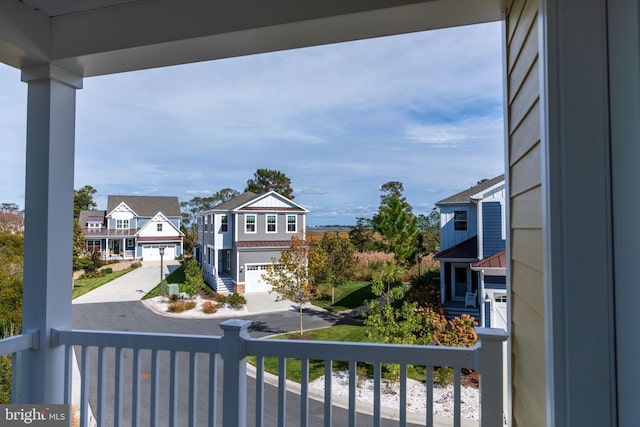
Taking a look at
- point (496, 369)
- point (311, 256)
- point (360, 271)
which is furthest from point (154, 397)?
point (496, 369)

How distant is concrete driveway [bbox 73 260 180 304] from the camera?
2031 millimetres

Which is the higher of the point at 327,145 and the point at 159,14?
the point at 159,14

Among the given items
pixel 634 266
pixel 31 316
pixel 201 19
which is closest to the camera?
pixel 634 266

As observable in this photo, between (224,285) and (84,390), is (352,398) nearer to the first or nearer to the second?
(224,285)

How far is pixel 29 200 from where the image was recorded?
175 cm

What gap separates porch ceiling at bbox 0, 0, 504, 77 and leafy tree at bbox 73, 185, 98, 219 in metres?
0.71

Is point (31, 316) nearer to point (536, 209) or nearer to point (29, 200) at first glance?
point (29, 200)

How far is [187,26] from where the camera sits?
5.14ft

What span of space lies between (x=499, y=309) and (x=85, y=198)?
239 centimetres

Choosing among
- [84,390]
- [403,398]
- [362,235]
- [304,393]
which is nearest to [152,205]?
[84,390]

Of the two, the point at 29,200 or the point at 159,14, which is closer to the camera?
the point at 159,14

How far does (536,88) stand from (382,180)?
40.8 inches

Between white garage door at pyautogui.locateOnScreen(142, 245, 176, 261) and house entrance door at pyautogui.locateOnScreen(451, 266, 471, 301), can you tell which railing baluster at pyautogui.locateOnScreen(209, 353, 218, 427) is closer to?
white garage door at pyautogui.locateOnScreen(142, 245, 176, 261)

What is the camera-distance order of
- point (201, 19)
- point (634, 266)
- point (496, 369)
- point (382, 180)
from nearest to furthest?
point (634, 266)
point (496, 369)
point (201, 19)
point (382, 180)
